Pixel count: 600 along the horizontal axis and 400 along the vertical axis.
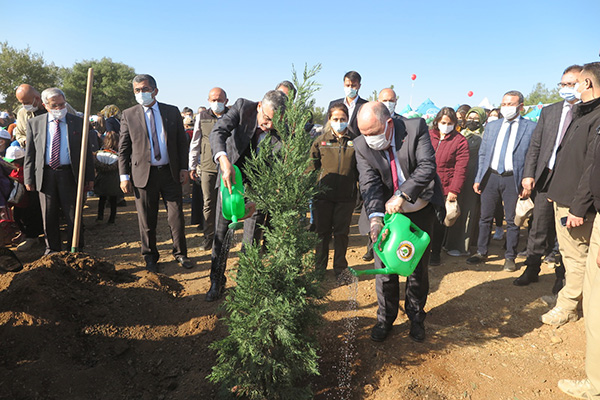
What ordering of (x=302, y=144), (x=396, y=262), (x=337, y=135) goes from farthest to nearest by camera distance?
(x=337, y=135) < (x=396, y=262) < (x=302, y=144)

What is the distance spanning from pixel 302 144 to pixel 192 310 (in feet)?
8.51

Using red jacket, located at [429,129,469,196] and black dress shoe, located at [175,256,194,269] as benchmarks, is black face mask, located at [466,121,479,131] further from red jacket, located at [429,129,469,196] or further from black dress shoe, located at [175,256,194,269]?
black dress shoe, located at [175,256,194,269]

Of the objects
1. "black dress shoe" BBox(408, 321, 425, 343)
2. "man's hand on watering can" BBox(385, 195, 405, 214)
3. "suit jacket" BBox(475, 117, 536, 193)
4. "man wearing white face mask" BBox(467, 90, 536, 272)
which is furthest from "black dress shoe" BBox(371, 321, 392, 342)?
"suit jacket" BBox(475, 117, 536, 193)

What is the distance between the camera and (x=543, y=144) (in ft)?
14.7

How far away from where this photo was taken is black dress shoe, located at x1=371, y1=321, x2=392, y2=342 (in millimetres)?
3520

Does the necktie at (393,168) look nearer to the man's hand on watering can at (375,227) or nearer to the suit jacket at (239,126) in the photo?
the man's hand on watering can at (375,227)

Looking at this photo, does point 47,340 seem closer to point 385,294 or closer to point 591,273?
point 385,294

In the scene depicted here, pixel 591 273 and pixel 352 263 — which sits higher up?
pixel 591 273

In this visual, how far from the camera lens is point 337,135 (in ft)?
15.6

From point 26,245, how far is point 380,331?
6.13m

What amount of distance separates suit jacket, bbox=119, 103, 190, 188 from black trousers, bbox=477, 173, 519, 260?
4.59m

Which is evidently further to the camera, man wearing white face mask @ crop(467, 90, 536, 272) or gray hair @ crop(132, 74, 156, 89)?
man wearing white face mask @ crop(467, 90, 536, 272)

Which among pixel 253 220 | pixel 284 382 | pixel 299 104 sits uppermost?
pixel 299 104

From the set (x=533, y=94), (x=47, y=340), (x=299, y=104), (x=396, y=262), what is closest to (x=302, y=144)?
(x=299, y=104)
